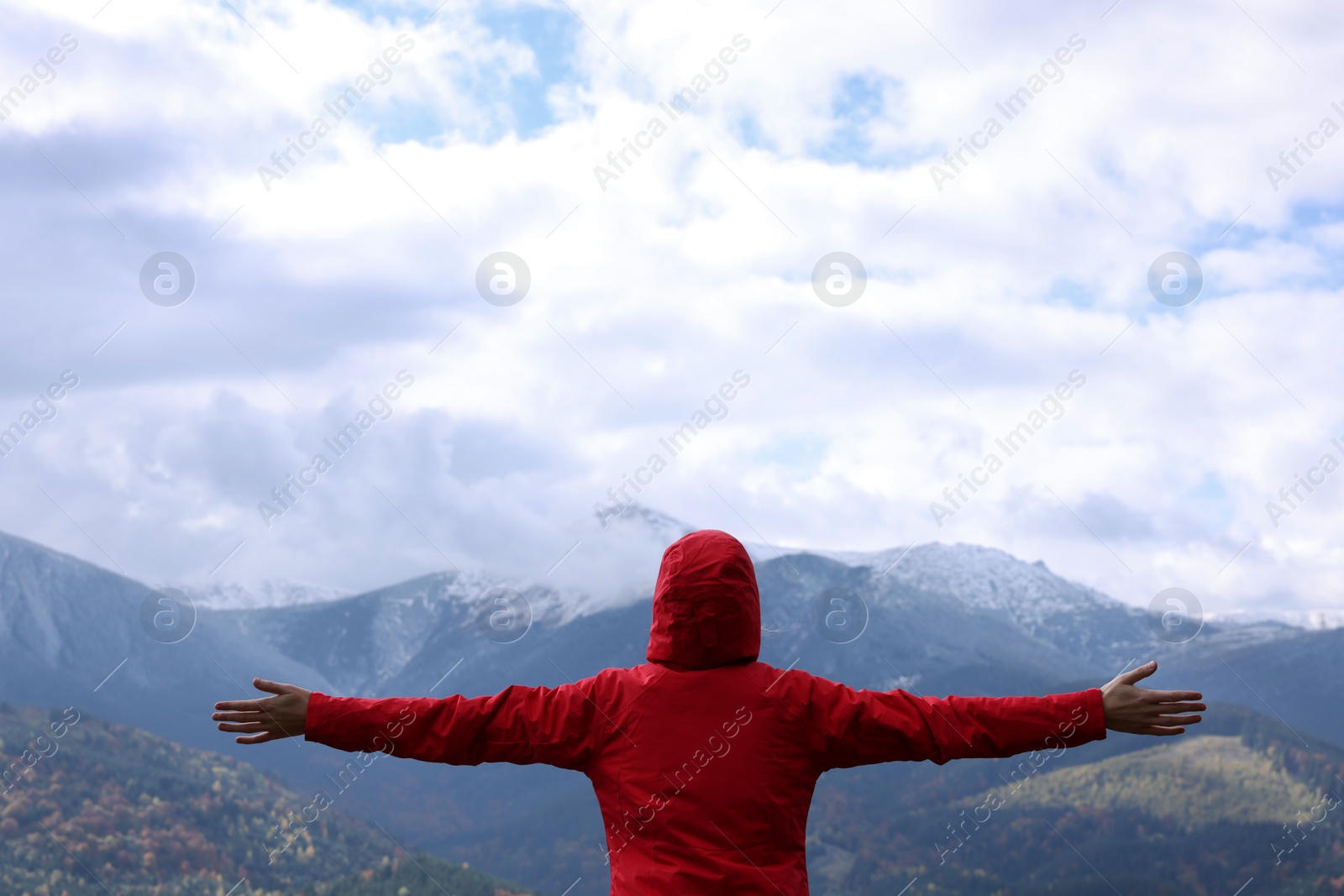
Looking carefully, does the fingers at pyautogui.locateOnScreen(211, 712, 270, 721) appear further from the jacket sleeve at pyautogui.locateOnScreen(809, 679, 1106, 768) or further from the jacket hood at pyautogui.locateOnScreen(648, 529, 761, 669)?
the jacket sleeve at pyautogui.locateOnScreen(809, 679, 1106, 768)

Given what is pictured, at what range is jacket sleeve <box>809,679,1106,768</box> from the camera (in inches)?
183

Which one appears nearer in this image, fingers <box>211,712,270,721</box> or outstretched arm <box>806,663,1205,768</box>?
outstretched arm <box>806,663,1205,768</box>

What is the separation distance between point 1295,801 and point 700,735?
97.0 m

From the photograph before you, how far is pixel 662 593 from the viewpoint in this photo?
4.84 meters

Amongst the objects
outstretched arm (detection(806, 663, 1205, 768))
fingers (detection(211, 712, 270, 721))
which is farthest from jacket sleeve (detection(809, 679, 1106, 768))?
fingers (detection(211, 712, 270, 721))

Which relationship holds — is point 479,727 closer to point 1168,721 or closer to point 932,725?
point 932,725

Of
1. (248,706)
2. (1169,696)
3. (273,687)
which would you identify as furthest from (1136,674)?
(248,706)

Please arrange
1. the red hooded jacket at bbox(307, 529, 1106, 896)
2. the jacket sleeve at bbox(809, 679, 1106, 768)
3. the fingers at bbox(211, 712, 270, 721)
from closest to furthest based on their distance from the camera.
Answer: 1. the red hooded jacket at bbox(307, 529, 1106, 896)
2. the jacket sleeve at bbox(809, 679, 1106, 768)
3. the fingers at bbox(211, 712, 270, 721)

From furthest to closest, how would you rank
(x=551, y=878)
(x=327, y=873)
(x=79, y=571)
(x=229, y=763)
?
(x=79, y=571)
(x=551, y=878)
(x=229, y=763)
(x=327, y=873)

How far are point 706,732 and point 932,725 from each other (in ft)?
3.36

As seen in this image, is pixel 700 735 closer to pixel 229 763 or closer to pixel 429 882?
pixel 429 882

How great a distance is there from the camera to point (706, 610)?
15.5 ft

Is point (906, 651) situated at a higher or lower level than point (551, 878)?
higher

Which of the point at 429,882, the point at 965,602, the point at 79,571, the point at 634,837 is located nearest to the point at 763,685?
the point at 634,837
